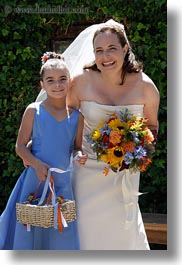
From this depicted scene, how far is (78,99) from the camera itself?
290 centimetres

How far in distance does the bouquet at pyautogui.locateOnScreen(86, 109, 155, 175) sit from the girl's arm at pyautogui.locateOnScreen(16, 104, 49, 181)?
0.30 m

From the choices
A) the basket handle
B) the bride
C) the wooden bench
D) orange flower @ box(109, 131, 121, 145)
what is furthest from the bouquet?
the wooden bench

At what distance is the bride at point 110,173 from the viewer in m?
2.87

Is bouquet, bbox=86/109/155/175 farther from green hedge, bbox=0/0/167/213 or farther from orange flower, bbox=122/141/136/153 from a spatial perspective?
green hedge, bbox=0/0/167/213

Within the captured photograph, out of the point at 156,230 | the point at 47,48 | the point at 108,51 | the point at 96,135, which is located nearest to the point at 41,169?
the point at 96,135

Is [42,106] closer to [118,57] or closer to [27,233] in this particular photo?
[118,57]

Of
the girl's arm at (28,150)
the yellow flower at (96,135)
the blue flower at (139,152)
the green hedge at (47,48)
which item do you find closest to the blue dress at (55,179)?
the girl's arm at (28,150)

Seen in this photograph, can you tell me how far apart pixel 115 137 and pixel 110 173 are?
338 millimetres

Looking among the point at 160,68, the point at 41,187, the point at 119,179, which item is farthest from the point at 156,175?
the point at 41,187

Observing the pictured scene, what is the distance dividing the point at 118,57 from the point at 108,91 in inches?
8.7

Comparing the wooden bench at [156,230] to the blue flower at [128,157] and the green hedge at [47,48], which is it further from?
the blue flower at [128,157]

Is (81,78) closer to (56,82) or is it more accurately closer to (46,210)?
(56,82)

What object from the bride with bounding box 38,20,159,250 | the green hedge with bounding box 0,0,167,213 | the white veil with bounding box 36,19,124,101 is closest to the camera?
the bride with bounding box 38,20,159,250

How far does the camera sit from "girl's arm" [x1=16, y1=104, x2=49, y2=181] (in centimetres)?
274
